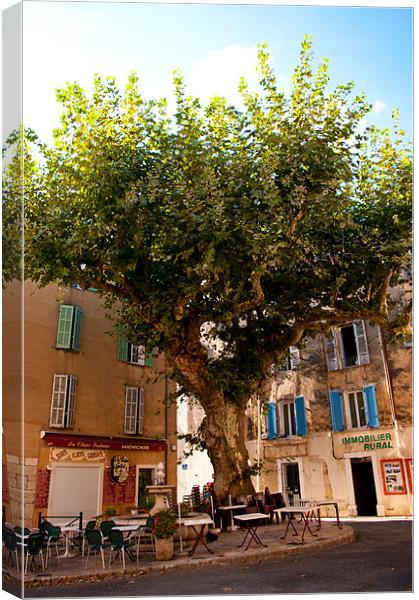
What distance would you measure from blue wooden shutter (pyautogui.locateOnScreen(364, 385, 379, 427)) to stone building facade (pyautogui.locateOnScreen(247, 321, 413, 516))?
2cm

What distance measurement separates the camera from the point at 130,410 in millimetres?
9562

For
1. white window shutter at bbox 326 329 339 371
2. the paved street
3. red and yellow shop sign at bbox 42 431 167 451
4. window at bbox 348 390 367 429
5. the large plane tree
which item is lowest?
the paved street

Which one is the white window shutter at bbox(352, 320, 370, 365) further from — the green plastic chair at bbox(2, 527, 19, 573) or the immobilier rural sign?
the green plastic chair at bbox(2, 527, 19, 573)

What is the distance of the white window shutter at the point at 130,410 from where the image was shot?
9320 mm

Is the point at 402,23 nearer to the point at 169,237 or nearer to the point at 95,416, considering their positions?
the point at 169,237

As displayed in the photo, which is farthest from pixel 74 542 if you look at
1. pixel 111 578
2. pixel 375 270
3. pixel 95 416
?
pixel 375 270

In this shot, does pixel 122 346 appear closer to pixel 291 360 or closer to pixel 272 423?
pixel 272 423

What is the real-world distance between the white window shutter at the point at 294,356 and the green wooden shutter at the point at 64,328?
4.83 meters

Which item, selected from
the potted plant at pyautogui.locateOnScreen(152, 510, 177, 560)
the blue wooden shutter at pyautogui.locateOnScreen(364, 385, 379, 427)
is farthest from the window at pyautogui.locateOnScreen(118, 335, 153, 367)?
the blue wooden shutter at pyautogui.locateOnScreen(364, 385, 379, 427)

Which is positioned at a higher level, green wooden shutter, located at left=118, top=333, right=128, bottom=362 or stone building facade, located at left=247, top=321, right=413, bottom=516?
green wooden shutter, located at left=118, top=333, right=128, bottom=362

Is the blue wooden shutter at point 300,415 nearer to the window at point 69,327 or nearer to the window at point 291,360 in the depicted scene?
the window at point 291,360

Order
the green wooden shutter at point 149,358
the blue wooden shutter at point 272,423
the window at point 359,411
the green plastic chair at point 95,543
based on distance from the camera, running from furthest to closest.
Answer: the blue wooden shutter at point 272,423 → the green wooden shutter at point 149,358 → the window at point 359,411 → the green plastic chair at point 95,543

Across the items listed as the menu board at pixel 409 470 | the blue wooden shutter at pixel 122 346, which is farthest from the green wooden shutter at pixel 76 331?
the menu board at pixel 409 470

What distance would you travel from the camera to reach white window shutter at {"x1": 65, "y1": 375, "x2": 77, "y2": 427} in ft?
27.2
